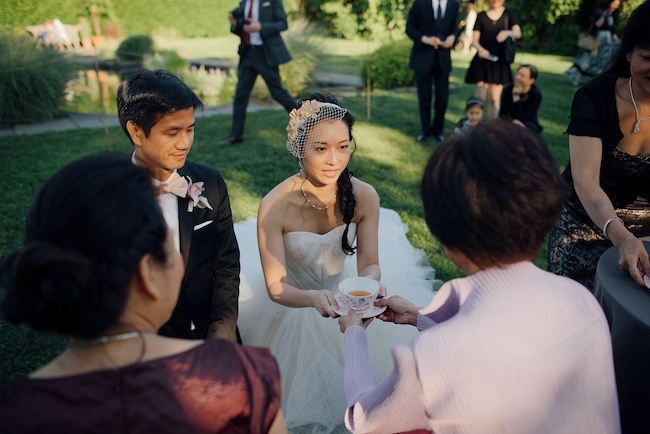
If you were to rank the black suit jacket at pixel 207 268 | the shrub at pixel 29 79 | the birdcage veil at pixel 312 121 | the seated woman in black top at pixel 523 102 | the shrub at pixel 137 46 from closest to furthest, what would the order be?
1. the black suit jacket at pixel 207 268
2. the birdcage veil at pixel 312 121
3. the seated woman in black top at pixel 523 102
4. the shrub at pixel 29 79
5. the shrub at pixel 137 46

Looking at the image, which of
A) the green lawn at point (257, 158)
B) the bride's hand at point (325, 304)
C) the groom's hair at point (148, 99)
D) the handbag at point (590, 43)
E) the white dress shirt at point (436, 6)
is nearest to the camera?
the bride's hand at point (325, 304)

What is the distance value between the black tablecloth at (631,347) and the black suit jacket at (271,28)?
20.2 feet

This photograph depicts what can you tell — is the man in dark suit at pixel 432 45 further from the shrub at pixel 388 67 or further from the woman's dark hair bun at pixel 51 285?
the woman's dark hair bun at pixel 51 285

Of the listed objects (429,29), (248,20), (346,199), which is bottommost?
(346,199)

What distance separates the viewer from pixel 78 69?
995cm

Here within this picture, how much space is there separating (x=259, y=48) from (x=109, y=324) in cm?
684

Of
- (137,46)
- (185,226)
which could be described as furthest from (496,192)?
(137,46)

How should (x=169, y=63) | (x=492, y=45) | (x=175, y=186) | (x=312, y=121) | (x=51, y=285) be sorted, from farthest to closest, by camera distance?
(x=169, y=63), (x=492, y=45), (x=312, y=121), (x=175, y=186), (x=51, y=285)

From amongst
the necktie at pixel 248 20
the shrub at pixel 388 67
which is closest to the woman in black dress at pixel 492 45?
the necktie at pixel 248 20

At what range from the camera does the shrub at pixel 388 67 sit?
41.9ft

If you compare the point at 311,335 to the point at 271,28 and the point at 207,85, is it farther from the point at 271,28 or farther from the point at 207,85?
the point at 207,85

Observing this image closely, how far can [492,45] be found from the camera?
300 inches

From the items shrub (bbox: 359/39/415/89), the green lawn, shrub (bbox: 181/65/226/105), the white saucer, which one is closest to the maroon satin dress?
the white saucer

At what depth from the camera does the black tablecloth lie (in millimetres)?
Result: 1847
